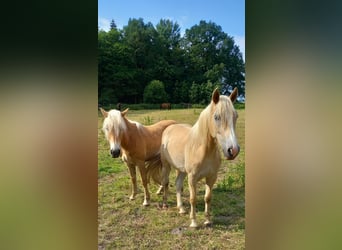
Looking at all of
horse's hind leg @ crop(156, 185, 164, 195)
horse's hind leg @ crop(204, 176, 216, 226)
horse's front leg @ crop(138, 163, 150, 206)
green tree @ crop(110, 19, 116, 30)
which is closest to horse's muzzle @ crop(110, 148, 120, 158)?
horse's front leg @ crop(138, 163, 150, 206)

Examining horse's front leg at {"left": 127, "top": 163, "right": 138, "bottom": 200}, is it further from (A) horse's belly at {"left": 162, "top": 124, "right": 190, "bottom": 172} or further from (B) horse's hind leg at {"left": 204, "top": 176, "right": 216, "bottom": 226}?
(B) horse's hind leg at {"left": 204, "top": 176, "right": 216, "bottom": 226}

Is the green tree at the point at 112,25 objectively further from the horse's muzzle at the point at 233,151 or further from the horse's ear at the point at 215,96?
the horse's muzzle at the point at 233,151

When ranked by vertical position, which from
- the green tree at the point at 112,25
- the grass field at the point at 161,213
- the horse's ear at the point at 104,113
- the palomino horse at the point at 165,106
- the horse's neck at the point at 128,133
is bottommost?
the grass field at the point at 161,213

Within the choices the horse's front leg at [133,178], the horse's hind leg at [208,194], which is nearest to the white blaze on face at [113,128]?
the horse's front leg at [133,178]

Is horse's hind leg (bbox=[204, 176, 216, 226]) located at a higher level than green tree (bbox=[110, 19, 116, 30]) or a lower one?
lower

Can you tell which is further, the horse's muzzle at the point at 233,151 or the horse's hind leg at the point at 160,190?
the horse's hind leg at the point at 160,190

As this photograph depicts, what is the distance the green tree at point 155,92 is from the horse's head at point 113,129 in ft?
0.50

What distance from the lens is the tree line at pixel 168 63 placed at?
4.39 ft

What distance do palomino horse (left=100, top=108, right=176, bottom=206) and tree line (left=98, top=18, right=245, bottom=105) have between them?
94mm

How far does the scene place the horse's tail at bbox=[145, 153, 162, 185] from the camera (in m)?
1.40

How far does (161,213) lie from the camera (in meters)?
1.37
